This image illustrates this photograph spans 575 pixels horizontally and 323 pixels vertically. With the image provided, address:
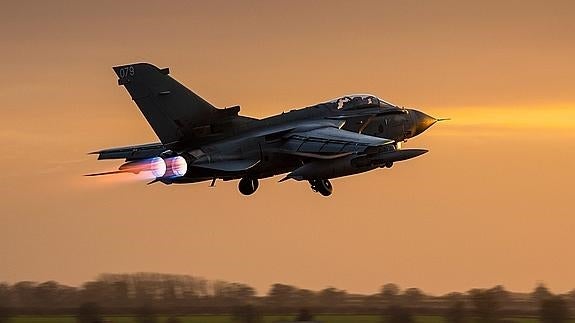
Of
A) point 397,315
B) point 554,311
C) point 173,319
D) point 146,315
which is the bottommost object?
point 173,319

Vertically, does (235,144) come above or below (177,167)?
above

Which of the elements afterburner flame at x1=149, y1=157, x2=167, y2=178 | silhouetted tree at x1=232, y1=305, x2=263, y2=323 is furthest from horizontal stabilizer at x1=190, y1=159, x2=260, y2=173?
silhouetted tree at x1=232, y1=305, x2=263, y2=323

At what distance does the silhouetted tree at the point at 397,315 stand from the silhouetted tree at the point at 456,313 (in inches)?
88.4

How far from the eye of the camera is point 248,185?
83500mm

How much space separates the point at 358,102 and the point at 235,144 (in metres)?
7.59

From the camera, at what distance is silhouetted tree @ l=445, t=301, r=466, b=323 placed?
99.1 m

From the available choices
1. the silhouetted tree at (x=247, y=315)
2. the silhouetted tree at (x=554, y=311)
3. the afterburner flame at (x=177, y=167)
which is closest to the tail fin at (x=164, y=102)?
the afterburner flame at (x=177, y=167)

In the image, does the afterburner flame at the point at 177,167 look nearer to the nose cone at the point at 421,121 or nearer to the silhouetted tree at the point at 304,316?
the nose cone at the point at 421,121

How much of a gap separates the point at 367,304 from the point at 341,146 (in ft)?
Answer: 82.8

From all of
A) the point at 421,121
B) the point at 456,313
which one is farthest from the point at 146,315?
the point at 421,121

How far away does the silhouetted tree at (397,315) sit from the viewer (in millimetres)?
97125

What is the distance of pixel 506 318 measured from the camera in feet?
328

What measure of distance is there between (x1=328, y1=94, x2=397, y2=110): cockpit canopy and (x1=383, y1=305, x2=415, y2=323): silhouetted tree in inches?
606

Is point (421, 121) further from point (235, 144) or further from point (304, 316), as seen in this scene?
point (304, 316)
